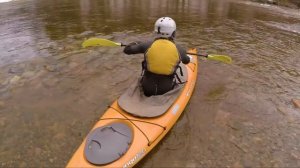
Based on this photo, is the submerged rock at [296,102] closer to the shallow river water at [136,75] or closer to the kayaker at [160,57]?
the shallow river water at [136,75]

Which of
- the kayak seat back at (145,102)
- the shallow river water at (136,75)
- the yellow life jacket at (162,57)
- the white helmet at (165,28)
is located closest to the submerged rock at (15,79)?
the shallow river water at (136,75)

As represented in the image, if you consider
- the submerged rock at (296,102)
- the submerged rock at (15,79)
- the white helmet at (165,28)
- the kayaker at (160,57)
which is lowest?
the submerged rock at (296,102)

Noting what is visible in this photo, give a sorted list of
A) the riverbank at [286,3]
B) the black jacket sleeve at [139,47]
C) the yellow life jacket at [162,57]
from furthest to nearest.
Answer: the riverbank at [286,3] → the black jacket sleeve at [139,47] → the yellow life jacket at [162,57]

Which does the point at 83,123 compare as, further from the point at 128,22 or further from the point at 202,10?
the point at 202,10

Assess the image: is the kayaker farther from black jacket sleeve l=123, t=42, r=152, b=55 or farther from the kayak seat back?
the kayak seat back

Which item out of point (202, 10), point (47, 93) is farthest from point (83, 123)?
point (202, 10)

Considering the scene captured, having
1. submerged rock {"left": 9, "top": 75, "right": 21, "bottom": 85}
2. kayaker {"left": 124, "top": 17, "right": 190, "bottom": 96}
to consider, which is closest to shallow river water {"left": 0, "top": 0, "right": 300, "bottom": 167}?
submerged rock {"left": 9, "top": 75, "right": 21, "bottom": 85}

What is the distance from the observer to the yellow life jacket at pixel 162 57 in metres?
5.80

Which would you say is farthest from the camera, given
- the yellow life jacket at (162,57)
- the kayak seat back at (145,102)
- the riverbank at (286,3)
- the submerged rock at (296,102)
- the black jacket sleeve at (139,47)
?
the riverbank at (286,3)

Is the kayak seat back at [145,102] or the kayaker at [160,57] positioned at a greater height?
the kayaker at [160,57]

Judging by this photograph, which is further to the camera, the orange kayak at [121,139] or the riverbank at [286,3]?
the riverbank at [286,3]

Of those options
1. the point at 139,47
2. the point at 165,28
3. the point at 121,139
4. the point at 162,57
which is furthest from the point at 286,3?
the point at 121,139

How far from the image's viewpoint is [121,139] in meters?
4.92

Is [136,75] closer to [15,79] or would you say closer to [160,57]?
[160,57]
